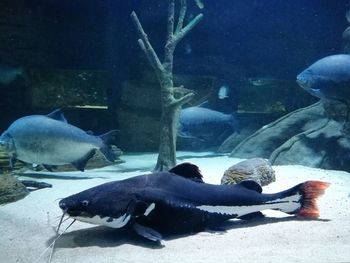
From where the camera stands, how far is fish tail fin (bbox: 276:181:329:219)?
3.31 metres

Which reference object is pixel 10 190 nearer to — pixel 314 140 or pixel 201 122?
pixel 314 140

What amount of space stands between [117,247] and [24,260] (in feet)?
2.23

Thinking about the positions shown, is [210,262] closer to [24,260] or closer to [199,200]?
[199,200]

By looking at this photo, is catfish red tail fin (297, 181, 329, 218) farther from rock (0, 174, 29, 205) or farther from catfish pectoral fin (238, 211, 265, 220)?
rock (0, 174, 29, 205)

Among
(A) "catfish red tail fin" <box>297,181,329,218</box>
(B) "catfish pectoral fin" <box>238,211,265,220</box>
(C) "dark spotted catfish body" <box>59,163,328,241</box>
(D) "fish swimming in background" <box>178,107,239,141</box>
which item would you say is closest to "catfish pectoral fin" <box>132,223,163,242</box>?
(C) "dark spotted catfish body" <box>59,163,328,241</box>

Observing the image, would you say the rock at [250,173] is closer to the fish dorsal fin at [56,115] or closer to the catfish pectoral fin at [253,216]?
the catfish pectoral fin at [253,216]

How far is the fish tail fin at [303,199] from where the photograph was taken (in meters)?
3.31

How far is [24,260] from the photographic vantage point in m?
2.59

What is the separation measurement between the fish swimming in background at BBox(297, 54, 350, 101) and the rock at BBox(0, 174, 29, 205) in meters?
4.97

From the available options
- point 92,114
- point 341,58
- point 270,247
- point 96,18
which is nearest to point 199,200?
point 270,247

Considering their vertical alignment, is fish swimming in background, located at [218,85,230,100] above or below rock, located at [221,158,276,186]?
above

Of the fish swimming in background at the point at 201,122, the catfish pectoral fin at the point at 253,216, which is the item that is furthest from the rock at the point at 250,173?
the fish swimming in background at the point at 201,122

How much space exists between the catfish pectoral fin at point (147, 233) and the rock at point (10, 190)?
6.63 ft

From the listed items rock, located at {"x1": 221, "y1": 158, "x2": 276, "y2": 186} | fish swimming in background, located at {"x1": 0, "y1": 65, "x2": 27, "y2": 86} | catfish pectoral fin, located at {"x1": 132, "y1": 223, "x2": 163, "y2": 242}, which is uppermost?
fish swimming in background, located at {"x1": 0, "y1": 65, "x2": 27, "y2": 86}
